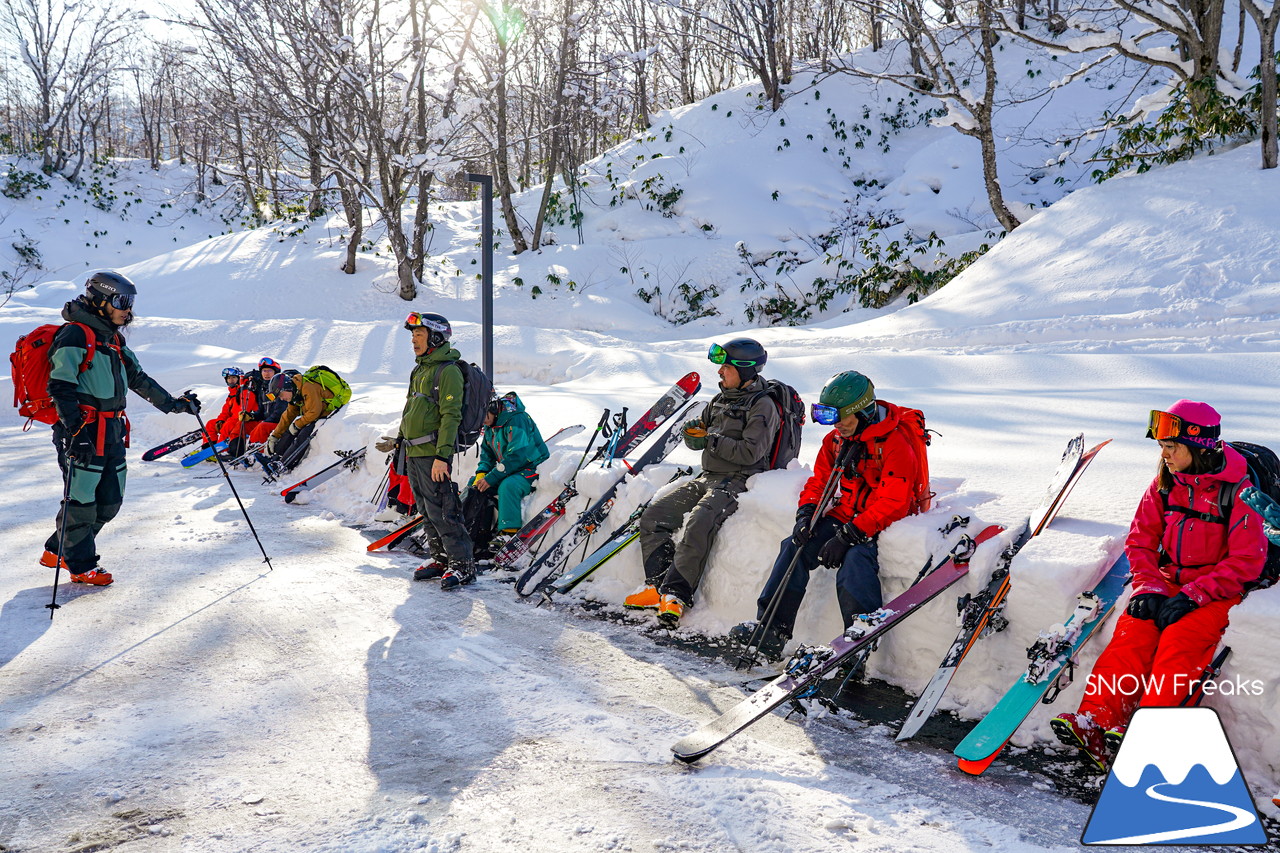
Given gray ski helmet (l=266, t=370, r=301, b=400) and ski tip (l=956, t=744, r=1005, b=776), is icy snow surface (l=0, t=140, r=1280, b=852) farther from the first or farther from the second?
gray ski helmet (l=266, t=370, r=301, b=400)

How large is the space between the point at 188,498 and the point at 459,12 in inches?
663

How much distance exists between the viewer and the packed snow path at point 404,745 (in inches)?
109

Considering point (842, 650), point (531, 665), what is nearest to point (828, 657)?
point (842, 650)

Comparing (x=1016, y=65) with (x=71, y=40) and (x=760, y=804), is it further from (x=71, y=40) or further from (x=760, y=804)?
(x=71, y=40)

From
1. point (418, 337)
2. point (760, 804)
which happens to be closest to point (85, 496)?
point (418, 337)

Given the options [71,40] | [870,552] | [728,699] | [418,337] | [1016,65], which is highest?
[71,40]

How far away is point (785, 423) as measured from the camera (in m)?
5.30

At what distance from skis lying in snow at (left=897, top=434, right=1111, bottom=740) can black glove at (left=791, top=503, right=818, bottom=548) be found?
33.3 inches

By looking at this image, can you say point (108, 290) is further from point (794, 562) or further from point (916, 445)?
point (916, 445)

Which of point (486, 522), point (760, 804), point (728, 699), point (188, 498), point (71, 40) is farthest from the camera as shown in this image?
point (71, 40)

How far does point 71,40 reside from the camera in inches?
1448

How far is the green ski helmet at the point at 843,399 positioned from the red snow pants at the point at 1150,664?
1.55 m

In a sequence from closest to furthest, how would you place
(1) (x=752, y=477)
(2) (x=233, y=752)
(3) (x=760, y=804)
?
(3) (x=760, y=804), (2) (x=233, y=752), (1) (x=752, y=477)

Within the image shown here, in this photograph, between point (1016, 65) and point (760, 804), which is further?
point (1016, 65)
